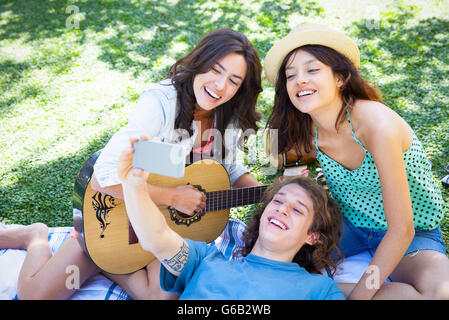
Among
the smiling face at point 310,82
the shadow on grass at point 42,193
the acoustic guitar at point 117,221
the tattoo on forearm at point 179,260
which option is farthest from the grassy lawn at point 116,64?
the tattoo on forearm at point 179,260

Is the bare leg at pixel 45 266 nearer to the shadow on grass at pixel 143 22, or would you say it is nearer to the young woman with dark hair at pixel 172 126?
the young woman with dark hair at pixel 172 126

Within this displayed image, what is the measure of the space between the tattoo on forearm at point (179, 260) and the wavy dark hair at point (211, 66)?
1.06 m

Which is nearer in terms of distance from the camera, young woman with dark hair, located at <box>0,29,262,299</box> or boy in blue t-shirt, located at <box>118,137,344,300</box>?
boy in blue t-shirt, located at <box>118,137,344,300</box>

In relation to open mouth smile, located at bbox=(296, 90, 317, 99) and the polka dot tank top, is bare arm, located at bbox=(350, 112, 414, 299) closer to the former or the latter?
the polka dot tank top

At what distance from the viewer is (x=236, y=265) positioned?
84.4 inches

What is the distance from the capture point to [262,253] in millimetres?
2189

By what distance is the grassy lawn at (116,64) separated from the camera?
12.5ft

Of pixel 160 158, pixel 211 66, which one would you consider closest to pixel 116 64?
pixel 211 66

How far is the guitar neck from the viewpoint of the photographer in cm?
291

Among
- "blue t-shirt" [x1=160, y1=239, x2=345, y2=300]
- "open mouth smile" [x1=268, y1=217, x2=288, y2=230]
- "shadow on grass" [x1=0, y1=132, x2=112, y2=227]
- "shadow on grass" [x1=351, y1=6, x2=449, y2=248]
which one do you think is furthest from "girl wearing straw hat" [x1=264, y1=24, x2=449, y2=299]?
"shadow on grass" [x1=0, y1=132, x2=112, y2=227]

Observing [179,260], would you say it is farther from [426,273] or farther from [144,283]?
[426,273]

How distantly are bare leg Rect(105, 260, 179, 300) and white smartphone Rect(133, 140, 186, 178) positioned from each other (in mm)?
1141

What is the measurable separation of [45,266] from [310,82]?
192 cm

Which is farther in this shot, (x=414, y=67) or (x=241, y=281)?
(x=414, y=67)
